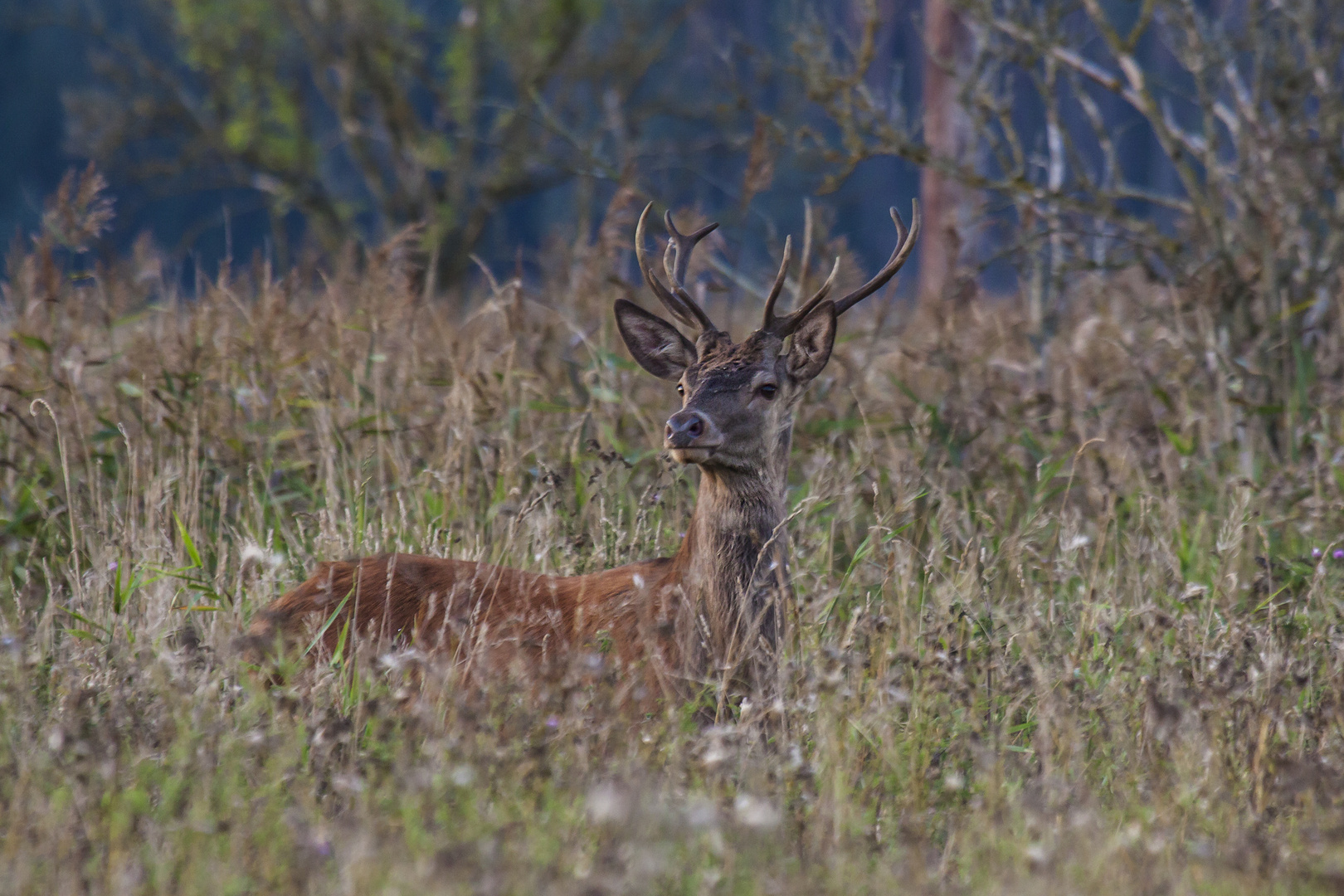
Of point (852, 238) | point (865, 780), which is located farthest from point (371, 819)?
point (852, 238)

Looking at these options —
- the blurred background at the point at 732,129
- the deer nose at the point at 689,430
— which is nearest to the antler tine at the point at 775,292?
the deer nose at the point at 689,430

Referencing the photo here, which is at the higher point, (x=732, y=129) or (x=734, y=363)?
(x=732, y=129)

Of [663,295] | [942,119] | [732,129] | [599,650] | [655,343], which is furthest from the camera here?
[732,129]

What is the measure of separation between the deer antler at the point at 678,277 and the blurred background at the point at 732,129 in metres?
1.37

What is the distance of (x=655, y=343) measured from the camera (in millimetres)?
4574

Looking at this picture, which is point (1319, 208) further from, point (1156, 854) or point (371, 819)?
point (371, 819)

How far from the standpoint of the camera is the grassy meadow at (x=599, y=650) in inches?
102

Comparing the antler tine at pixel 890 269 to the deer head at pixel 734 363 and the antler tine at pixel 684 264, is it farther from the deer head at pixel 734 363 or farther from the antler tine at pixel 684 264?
the antler tine at pixel 684 264

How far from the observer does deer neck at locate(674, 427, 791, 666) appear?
12.5ft

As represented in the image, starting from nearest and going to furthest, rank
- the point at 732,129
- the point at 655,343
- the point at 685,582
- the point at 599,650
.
Result: the point at 599,650, the point at 685,582, the point at 655,343, the point at 732,129

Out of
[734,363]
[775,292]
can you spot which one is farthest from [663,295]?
[775,292]

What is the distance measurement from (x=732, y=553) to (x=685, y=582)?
0.15m

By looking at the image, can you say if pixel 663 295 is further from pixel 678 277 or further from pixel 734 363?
pixel 734 363

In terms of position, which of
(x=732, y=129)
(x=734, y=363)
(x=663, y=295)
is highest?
(x=732, y=129)
